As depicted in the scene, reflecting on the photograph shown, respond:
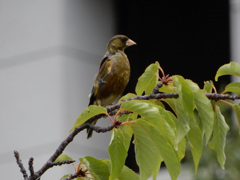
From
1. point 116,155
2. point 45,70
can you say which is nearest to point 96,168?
point 116,155

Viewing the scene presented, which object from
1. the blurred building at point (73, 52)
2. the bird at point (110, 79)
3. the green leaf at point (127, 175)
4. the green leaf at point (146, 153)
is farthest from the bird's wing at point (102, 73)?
the blurred building at point (73, 52)

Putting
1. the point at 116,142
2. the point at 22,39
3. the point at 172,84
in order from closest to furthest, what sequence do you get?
the point at 116,142
the point at 172,84
the point at 22,39

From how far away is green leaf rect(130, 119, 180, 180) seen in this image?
1.87 meters

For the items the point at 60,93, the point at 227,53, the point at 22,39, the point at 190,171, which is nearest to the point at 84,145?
the point at 60,93

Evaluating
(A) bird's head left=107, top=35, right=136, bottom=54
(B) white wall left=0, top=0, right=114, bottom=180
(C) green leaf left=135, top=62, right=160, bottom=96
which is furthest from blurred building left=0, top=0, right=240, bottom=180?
(C) green leaf left=135, top=62, right=160, bottom=96

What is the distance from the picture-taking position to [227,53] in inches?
353

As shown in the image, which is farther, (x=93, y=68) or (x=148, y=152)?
(x=93, y=68)

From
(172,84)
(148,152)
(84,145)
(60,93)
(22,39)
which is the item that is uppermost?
(172,84)

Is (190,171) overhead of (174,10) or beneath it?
beneath

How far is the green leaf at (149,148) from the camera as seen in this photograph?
1868 mm

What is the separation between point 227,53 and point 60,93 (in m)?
2.46

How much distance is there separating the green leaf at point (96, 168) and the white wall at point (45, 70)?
6239 mm

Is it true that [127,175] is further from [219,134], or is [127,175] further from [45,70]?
[45,70]

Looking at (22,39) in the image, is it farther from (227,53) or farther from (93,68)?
(227,53)
